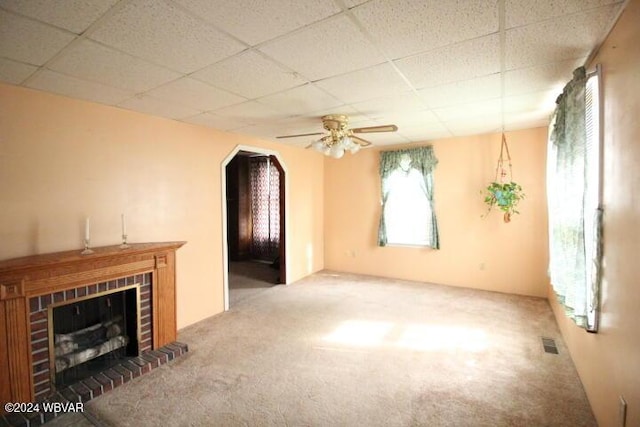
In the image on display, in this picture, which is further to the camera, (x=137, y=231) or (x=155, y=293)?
(x=137, y=231)

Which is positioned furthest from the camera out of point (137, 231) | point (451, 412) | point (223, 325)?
point (223, 325)

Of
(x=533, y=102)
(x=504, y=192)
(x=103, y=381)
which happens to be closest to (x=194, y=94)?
(x=103, y=381)

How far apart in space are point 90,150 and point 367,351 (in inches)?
123

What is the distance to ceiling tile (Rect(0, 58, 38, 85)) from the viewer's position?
75.0 inches

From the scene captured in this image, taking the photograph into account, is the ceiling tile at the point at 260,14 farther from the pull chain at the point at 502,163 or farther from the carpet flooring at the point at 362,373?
the pull chain at the point at 502,163

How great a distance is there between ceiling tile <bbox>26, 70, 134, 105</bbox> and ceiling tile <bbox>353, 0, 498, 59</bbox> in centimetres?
207

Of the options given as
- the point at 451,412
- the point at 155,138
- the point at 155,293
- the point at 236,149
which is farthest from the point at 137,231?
the point at 451,412

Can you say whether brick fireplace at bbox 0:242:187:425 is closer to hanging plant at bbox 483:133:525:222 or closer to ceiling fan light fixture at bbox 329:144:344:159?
ceiling fan light fixture at bbox 329:144:344:159

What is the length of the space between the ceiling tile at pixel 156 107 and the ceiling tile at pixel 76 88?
93mm

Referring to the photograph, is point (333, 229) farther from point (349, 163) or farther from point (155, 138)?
point (155, 138)

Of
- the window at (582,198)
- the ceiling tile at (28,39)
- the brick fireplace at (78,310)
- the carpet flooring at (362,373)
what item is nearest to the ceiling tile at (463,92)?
the window at (582,198)

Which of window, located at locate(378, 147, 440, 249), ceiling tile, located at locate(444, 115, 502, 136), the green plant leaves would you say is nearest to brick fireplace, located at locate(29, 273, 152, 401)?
ceiling tile, located at locate(444, 115, 502, 136)

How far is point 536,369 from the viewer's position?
2.49 metres

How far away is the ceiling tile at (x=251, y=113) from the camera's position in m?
2.88
